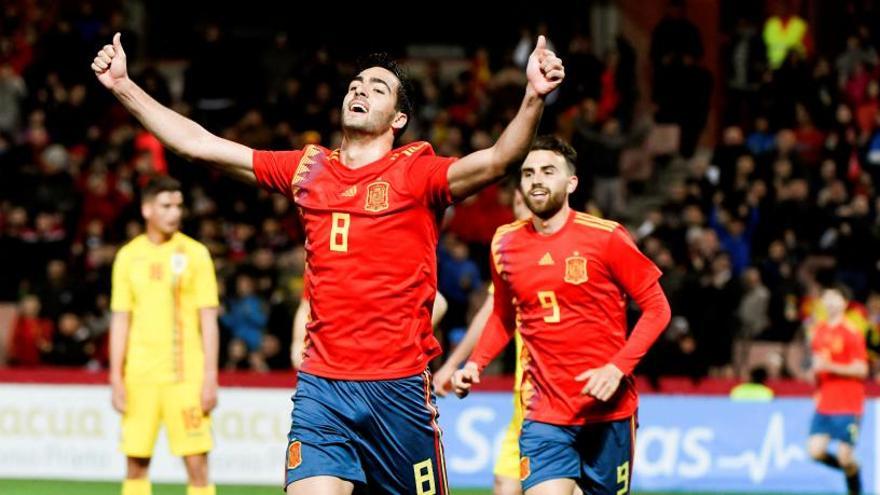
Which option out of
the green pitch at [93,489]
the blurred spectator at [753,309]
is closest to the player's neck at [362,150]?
the green pitch at [93,489]

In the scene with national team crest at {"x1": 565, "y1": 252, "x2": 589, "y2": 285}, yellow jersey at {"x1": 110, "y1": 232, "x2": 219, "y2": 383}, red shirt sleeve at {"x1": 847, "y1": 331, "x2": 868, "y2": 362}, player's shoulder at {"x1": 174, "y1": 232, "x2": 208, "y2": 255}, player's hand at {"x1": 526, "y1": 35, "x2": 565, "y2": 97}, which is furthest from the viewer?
red shirt sleeve at {"x1": 847, "y1": 331, "x2": 868, "y2": 362}

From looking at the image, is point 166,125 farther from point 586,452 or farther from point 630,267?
point 586,452

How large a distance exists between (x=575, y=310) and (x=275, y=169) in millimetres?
2164

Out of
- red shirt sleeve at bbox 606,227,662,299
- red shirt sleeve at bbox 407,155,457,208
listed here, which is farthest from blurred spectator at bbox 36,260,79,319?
red shirt sleeve at bbox 407,155,457,208

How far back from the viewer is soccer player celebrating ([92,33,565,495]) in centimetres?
627

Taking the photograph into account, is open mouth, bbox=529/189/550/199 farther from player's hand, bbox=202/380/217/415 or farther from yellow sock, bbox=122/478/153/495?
yellow sock, bbox=122/478/153/495

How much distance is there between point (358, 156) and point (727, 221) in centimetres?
1229

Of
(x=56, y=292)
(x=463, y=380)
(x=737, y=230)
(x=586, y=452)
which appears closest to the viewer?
(x=463, y=380)

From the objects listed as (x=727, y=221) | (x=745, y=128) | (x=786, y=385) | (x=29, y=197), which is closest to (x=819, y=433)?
(x=786, y=385)

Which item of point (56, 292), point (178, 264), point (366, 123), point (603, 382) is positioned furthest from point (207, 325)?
point (56, 292)

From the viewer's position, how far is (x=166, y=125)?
6348 mm

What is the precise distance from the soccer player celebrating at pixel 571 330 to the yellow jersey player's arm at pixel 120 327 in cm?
299

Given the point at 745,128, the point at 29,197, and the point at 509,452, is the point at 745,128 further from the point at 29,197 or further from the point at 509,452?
the point at 509,452

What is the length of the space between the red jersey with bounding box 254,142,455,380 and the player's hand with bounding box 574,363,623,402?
1363 millimetres
